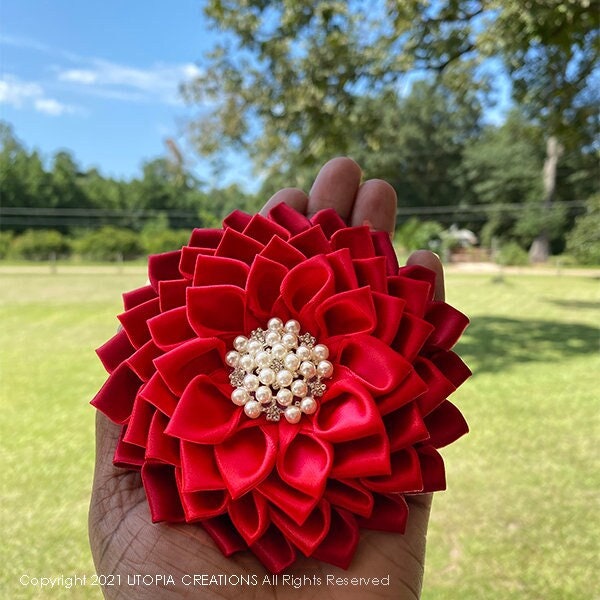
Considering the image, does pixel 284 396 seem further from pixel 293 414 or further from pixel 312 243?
pixel 312 243

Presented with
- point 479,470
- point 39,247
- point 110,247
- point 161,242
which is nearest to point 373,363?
point 479,470

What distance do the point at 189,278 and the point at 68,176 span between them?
95.8ft

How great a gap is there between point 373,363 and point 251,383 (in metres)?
0.17

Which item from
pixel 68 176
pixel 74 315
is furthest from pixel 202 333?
pixel 68 176

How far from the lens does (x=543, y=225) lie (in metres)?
21.1

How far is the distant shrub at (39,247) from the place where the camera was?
1983cm

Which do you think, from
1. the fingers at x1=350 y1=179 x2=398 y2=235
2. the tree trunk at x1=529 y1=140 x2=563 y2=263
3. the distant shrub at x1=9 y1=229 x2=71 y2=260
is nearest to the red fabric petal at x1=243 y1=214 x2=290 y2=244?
the fingers at x1=350 y1=179 x2=398 y2=235

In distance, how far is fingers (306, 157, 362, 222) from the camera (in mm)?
1255

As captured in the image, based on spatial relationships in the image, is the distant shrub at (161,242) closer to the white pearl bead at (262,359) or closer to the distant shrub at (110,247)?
the distant shrub at (110,247)

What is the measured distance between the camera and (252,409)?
773mm

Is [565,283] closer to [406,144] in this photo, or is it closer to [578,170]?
[578,170]

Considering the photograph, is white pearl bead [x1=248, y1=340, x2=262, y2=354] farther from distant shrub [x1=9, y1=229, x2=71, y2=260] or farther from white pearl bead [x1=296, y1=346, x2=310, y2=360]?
distant shrub [x1=9, y1=229, x2=71, y2=260]

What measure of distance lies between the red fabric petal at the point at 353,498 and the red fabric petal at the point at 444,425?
0.50ft

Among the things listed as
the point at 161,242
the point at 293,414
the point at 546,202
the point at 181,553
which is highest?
the point at 293,414
